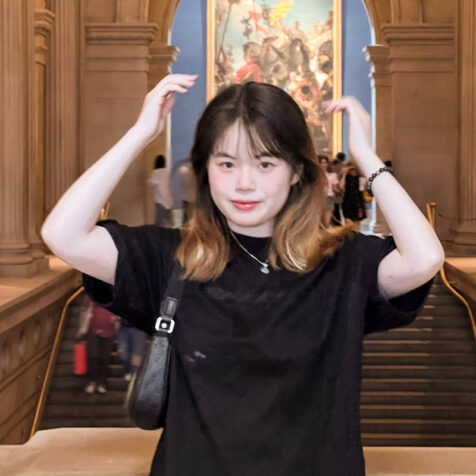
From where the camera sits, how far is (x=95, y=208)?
2117 mm

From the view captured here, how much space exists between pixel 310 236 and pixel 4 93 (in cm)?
879

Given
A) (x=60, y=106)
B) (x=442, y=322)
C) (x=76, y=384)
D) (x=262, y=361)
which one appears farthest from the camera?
(x=60, y=106)

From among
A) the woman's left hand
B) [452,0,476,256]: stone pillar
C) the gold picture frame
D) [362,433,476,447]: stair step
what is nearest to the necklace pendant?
the woman's left hand

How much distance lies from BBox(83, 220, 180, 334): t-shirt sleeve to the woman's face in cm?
18

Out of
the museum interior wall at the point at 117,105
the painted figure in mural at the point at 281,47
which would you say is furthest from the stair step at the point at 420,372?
the painted figure in mural at the point at 281,47

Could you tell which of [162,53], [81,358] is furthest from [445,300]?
[162,53]

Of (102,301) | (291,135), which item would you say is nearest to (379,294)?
(291,135)

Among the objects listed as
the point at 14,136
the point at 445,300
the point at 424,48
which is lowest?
the point at 445,300

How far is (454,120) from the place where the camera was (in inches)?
688

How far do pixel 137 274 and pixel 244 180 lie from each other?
36cm

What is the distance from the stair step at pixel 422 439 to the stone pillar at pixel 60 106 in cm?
755

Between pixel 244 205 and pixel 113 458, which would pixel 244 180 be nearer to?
pixel 244 205

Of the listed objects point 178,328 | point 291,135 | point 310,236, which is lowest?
point 178,328

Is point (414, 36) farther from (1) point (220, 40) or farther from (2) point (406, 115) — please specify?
(1) point (220, 40)
